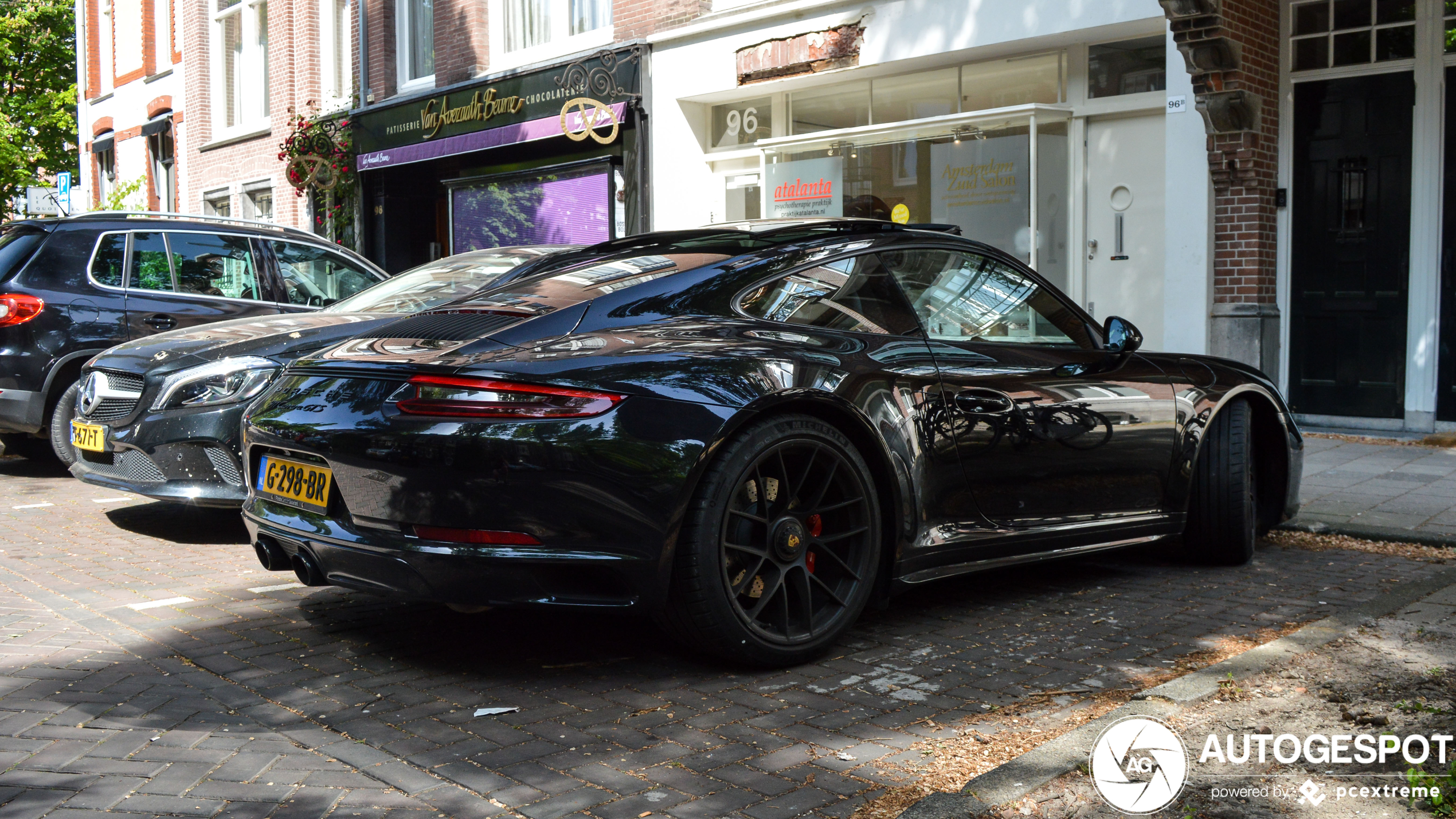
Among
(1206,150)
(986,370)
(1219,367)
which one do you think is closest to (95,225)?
(986,370)

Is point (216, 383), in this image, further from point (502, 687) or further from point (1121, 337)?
point (1121, 337)

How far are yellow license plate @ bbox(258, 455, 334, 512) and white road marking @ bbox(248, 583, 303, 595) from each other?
1.03 metres

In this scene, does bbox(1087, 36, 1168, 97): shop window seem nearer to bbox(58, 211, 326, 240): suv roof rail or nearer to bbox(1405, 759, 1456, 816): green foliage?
bbox(58, 211, 326, 240): suv roof rail

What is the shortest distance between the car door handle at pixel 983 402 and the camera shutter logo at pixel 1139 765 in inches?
54.9

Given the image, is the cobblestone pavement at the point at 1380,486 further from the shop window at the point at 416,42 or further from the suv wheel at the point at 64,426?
the shop window at the point at 416,42

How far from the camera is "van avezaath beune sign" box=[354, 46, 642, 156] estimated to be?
47.1 ft

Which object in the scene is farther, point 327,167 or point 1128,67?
point 327,167

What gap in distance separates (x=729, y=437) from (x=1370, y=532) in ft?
13.1

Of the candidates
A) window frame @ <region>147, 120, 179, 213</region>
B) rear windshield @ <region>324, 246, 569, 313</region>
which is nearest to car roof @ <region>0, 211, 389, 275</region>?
rear windshield @ <region>324, 246, 569, 313</region>

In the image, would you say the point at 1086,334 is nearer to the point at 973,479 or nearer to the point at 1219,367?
the point at 1219,367

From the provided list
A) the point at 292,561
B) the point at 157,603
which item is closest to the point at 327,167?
the point at 157,603

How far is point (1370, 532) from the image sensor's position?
19.7ft

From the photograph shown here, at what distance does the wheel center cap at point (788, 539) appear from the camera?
12.1 feet

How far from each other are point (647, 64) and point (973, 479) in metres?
10.9
